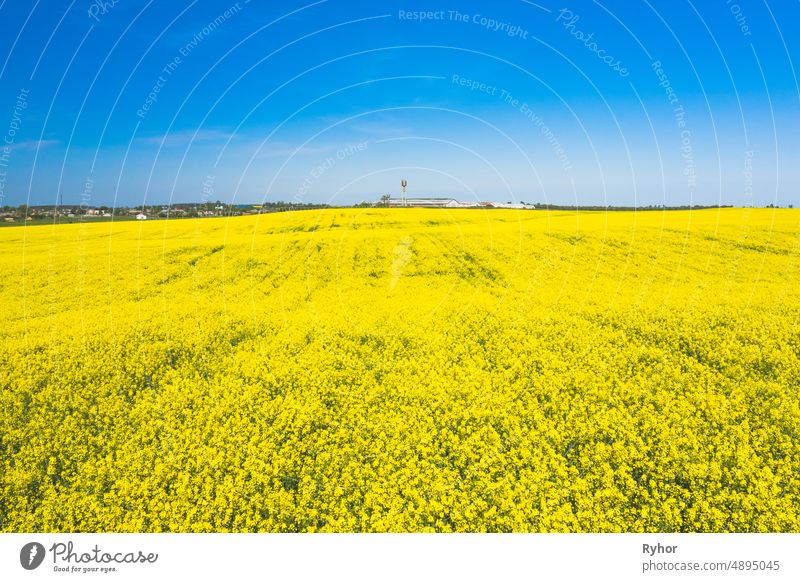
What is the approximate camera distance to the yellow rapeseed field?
32.2 feet

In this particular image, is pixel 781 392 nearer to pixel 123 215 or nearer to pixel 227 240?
pixel 227 240

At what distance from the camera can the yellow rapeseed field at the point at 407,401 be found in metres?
9.81
